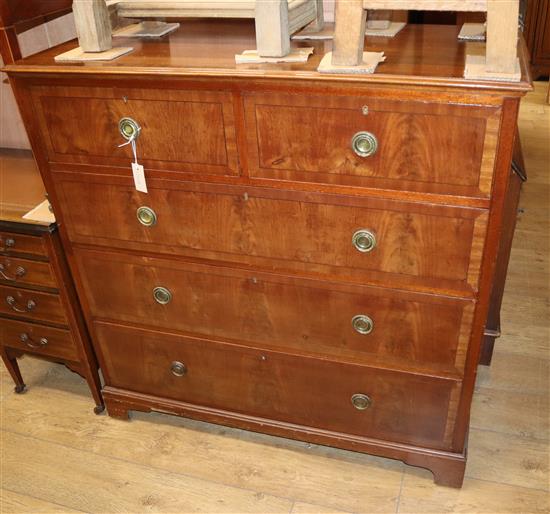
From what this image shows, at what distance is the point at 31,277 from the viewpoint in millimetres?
1830

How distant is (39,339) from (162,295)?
1.74 ft

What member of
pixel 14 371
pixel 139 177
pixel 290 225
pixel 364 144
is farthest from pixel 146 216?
pixel 14 371

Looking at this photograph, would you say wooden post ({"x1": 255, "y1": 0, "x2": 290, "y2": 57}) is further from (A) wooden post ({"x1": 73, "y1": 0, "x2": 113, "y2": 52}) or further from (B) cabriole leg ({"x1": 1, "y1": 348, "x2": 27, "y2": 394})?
(B) cabriole leg ({"x1": 1, "y1": 348, "x2": 27, "y2": 394})

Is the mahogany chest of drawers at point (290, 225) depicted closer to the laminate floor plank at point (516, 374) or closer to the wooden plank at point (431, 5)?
the wooden plank at point (431, 5)

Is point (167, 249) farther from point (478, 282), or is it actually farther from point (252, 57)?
point (478, 282)

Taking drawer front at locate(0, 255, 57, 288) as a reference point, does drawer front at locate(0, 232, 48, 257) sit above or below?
above

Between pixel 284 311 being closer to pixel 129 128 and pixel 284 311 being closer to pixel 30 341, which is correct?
pixel 129 128

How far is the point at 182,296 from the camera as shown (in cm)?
169

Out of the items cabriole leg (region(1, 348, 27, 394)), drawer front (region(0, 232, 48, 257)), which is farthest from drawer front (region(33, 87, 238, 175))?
cabriole leg (region(1, 348, 27, 394))

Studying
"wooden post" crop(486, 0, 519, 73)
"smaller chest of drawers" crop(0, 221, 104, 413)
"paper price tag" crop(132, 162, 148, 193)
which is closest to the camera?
"wooden post" crop(486, 0, 519, 73)

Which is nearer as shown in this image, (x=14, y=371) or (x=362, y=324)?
(x=362, y=324)

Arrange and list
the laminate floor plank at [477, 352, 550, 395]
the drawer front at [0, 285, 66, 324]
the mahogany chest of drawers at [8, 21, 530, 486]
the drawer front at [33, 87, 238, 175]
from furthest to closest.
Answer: the laminate floor plank at [477, 352, 550, 395] < the drawer front at [0, 285, 66, 324] < the drawer front at [33, 87, 238, 175] < the mahogany chest of drawers at [8, 21, 530, 486]

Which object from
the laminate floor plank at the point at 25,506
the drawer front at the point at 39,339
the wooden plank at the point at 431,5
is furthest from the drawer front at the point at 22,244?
the wooden plank at the point at 431,5

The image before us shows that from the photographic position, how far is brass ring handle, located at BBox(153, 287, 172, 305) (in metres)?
1.69
